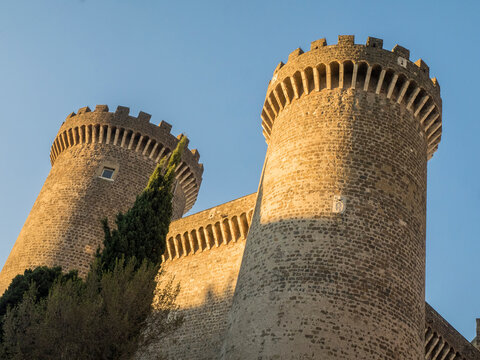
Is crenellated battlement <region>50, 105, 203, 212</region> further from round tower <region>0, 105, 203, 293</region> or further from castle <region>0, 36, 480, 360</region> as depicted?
castle <region>0, 36, 480, 360</region>

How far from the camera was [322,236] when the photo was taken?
13336 mm

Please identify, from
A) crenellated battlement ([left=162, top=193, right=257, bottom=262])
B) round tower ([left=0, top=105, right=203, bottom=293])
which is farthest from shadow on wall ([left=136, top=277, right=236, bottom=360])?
round tower ([left=0, top=105, right=203, bottom=293])

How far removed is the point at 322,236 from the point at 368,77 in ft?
17.6

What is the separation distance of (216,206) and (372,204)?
24.5 feet

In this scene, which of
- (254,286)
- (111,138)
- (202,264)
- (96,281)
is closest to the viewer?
(254,286)

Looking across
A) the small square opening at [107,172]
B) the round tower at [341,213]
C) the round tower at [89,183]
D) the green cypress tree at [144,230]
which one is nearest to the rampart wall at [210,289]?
the green cypress tree at [144,230]

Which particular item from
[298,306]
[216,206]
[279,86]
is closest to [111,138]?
[216,206]

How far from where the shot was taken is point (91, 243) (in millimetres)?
22938

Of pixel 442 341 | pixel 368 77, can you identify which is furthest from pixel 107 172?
pixel 442 341

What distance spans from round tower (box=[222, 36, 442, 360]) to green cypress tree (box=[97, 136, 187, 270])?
3.26 metres

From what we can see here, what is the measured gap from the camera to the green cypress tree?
631 inches

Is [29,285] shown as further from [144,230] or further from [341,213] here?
[341,213]

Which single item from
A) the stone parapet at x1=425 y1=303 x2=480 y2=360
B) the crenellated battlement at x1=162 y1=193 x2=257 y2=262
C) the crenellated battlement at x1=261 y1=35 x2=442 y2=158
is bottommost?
the stone parapet at x1=425 y1=303 x2=480 y2=360

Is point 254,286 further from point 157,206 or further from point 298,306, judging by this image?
point 157,206
